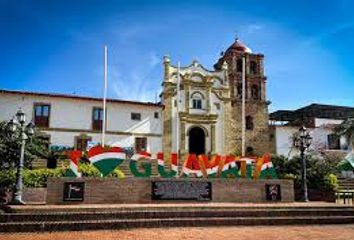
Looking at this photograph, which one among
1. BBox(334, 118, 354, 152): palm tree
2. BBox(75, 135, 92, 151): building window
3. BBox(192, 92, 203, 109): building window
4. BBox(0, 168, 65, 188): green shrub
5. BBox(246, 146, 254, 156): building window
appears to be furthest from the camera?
BBox(246, 146, 254, 156): building window

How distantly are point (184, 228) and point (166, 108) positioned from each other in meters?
24.7

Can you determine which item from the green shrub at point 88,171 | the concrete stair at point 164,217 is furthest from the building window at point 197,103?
the concrete stair at point 164,217

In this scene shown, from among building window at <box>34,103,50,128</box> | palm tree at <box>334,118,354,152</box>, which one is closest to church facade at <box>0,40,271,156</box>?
building window at <box>34,103,50,128</box>

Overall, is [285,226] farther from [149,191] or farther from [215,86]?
[215,86]

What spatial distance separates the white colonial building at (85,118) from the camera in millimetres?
31719

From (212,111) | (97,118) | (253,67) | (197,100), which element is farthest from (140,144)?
(253,67)

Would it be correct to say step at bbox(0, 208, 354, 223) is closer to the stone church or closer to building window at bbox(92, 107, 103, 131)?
the stone church

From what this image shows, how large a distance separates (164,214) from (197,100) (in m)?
25.8

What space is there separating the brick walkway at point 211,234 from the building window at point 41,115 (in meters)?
22.2

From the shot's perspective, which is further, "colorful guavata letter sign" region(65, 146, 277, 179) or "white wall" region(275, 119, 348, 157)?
"white wall" region(275, 119, 348, 157)

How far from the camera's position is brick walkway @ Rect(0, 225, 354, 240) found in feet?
35.0

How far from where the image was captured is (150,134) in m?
34.8

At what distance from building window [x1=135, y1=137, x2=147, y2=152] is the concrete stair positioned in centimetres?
2085

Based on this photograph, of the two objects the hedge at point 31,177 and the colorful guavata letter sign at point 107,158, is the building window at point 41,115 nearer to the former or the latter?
the hedge at point 31,177
